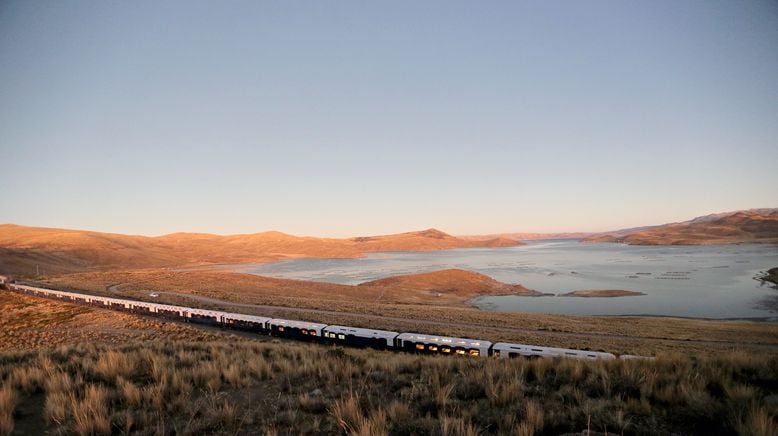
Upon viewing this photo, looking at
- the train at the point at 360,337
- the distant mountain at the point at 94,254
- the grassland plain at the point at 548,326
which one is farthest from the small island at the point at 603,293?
the distant mountain at the point at 94,254

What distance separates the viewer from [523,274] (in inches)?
3664

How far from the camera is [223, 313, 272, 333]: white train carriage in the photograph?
30.0 metres

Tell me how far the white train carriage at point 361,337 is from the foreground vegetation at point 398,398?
50.2 feet

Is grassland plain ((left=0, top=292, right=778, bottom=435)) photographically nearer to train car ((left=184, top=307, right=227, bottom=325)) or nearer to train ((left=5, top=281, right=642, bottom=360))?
train ((left=5, top=281, right=642, bottom=360))

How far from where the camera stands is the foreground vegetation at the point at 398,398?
492cm

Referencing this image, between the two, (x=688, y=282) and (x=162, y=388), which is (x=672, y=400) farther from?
(x=688, y=282)

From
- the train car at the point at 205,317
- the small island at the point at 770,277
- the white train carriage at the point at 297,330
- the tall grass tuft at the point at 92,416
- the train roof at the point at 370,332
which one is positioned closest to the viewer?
the tall grass tuft at the point at 92,416

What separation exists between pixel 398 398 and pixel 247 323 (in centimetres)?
2785

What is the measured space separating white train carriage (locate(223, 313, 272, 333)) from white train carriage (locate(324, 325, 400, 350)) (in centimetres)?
655

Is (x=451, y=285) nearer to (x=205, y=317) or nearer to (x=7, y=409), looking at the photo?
(x=205, y=317)

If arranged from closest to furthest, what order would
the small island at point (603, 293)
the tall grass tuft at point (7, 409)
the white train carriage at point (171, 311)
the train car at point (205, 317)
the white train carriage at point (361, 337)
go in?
the tall grass tuft at point (7, 409) < the white train carriage at point (361, 337) < the train car at point (205, 317) < the white train carriage at point (171, 311) < the small island at point (603, 293)

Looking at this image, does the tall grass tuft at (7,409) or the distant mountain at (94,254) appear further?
the distant mountain at (94,254)

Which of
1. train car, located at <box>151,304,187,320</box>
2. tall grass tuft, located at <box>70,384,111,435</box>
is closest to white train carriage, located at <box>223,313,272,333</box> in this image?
train car, located at <box>151,304,187,320</box>

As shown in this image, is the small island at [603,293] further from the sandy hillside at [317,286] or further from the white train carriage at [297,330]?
the white train carriage at [297,330]
